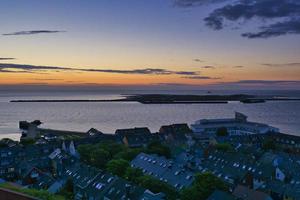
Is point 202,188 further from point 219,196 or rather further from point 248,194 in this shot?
point 248,194

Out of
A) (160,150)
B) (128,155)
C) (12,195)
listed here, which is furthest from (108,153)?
(12,195)

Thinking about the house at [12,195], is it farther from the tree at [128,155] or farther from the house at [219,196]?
the tree at [128,155]

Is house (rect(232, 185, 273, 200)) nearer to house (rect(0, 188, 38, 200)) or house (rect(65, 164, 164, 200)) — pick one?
house (rect(65, 164, 164, 200))

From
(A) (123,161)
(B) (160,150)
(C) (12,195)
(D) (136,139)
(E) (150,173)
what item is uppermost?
(C) (12,195)

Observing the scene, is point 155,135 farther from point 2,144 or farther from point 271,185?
point 271,185

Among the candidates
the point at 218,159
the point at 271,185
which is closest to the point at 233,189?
the point at 271,185

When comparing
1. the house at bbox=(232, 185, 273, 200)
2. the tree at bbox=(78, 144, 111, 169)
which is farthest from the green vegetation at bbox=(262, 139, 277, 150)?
the house at bbox=(232, 185, 273, 200)

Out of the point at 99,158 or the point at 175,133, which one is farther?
the point at 175,133

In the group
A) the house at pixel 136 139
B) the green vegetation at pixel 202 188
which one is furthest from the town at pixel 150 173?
the house at pixel 136 139
